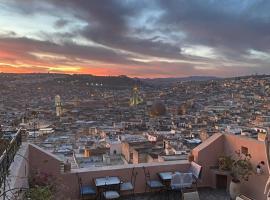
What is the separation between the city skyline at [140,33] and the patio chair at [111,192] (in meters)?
7.44

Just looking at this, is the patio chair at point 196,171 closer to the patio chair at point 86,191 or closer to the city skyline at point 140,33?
the patio chair at point 86,191

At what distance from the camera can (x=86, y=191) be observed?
554 cm

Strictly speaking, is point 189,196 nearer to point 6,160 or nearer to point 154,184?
point 154,184

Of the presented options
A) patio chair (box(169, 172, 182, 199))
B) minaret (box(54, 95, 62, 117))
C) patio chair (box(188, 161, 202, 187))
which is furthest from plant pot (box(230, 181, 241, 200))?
minaret (box(54, 95, 62, 117))

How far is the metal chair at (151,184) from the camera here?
583cm

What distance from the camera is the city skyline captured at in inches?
477

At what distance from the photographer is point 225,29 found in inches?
657

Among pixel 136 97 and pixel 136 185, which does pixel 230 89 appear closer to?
pixel 136 97

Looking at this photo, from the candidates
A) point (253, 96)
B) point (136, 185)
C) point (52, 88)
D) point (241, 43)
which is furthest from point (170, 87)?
point (136, 185)

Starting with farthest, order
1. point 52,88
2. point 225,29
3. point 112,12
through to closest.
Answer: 1. point 52,88
2. point 225,29
3. point 112,12

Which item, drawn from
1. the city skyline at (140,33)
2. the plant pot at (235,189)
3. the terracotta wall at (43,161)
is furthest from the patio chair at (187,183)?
the city skyline at (140,33)

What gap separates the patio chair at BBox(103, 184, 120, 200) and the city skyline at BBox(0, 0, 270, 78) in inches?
293

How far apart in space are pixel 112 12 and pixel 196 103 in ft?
174

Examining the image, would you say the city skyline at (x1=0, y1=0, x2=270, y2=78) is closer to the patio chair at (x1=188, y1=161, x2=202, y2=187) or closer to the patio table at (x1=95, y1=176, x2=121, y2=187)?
the patio chair at (x1=188, y1=161, x2=202, y2=187)
